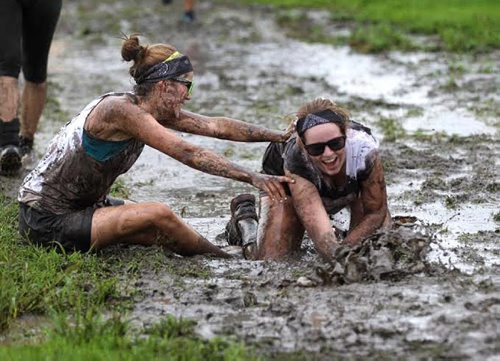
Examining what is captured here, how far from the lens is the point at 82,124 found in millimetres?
8406

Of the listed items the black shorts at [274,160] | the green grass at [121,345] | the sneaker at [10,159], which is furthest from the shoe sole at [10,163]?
the green grass at [121,345]

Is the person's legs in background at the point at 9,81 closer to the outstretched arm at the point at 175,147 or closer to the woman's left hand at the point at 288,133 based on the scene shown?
the outstretched arm at the point at 175,147

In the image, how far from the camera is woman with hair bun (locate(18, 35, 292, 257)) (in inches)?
322

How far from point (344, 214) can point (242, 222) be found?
33.5 inches

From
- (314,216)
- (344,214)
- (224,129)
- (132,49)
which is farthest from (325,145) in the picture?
(344,214)

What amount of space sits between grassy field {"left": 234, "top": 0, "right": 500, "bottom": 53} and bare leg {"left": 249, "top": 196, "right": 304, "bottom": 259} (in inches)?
429

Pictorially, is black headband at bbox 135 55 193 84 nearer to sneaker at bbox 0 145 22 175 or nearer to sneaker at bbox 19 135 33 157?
sneaker at bbox 0 145 22 175

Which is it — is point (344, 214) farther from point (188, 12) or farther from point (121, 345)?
point (188, 12)

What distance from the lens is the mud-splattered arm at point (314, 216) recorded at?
8047 mm

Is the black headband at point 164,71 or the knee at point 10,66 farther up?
the black headband at point 164,71

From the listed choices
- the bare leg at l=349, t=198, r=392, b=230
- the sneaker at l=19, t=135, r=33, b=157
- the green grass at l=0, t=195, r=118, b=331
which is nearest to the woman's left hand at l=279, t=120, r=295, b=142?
the bare leg at l=349, t=198, r=392, b=230

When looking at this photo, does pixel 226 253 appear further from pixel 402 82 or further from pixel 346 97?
pixel 402 82

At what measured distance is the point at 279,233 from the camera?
340 inches

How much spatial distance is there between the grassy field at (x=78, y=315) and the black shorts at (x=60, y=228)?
9 centimetres
